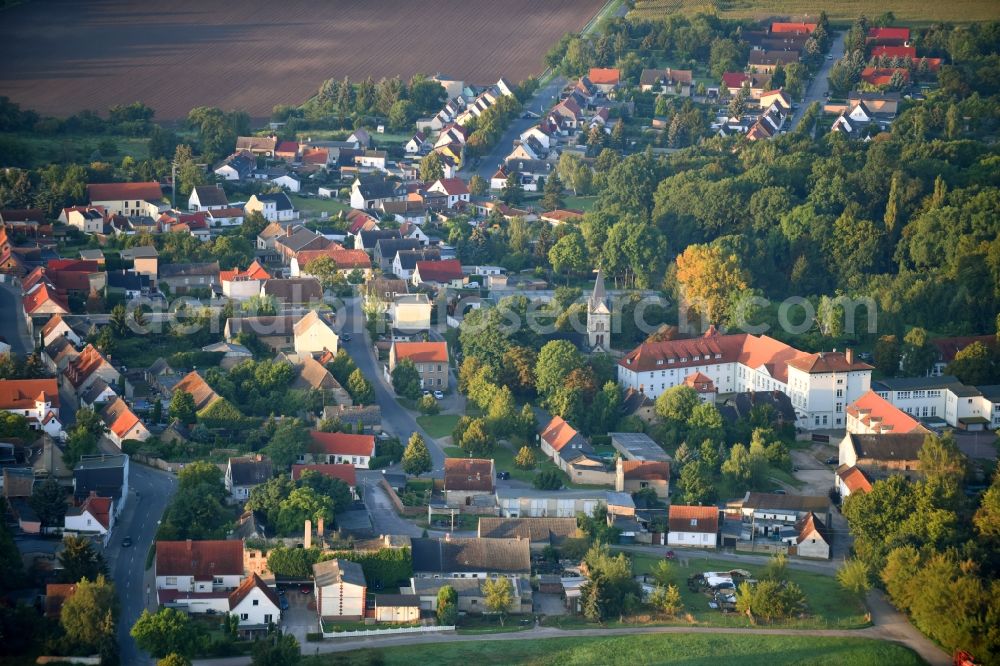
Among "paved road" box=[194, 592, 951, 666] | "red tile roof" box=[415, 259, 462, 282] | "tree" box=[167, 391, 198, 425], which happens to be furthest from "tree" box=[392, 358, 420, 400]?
"paved road" box=[194, 592, 951, 666]

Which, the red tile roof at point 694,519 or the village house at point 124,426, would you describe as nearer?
the red tile roof at point 694,519

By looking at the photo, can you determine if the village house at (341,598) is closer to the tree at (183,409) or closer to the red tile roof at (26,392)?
the tree at (183,409)

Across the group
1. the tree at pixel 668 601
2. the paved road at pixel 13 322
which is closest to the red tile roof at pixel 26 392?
the paved road at pixel 13 322

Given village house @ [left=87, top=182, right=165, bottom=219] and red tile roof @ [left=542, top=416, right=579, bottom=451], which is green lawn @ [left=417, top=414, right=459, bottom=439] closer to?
red tile roof @ [left=542, top=416, right=579, bottom=451]

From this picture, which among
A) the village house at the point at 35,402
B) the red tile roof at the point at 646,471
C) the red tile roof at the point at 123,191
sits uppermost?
the red tile roof at the point at 123,191

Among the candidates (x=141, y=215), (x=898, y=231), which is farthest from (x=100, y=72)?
(x=898, y=231)

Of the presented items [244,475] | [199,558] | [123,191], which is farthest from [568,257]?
[199,558]

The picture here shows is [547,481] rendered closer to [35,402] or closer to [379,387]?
[379,387]
